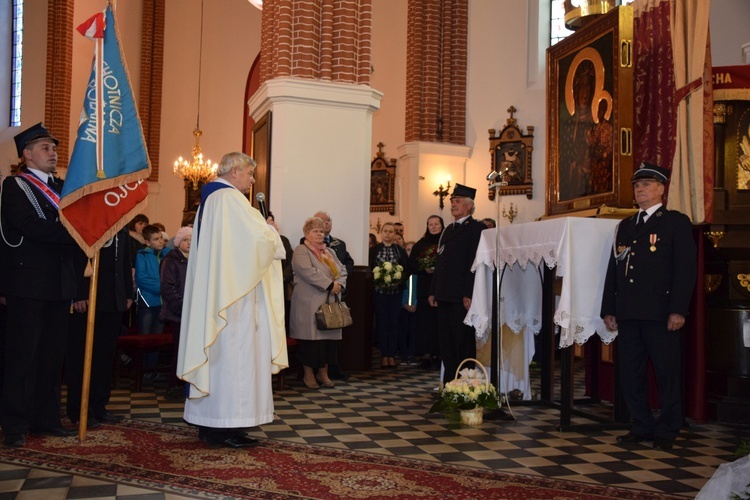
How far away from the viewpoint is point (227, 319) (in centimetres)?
502

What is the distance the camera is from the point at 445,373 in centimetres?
708

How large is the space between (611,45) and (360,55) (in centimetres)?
361

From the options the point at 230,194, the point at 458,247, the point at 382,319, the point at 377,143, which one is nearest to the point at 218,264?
the point at 230,194

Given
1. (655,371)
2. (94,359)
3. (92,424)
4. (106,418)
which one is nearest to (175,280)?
(94,359)

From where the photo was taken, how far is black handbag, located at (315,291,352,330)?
776 centimetres

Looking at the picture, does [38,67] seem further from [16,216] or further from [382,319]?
[16,216]

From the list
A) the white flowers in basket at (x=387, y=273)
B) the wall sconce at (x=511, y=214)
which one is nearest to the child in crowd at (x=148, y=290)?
the white flowers in basket at (x=387, y=273)

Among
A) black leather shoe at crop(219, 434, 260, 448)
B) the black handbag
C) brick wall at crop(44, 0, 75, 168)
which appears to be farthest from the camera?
brick wall at crop(44, 0, 75, 168)

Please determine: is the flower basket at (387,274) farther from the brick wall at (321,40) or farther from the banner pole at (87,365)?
the banner pole at (87,365)

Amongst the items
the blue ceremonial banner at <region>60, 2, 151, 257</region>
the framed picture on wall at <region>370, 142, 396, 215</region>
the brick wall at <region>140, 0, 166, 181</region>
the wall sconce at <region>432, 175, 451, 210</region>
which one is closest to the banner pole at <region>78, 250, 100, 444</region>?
the blue ceremonial banner at <region>60, 2, 151, 257</region>

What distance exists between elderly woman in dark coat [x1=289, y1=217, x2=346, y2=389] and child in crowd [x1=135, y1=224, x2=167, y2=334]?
60.1 inches

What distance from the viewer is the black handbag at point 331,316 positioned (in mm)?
7758

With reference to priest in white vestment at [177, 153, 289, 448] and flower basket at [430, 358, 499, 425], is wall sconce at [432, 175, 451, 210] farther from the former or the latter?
priest in white vestment at [177, 153, 289, 448]

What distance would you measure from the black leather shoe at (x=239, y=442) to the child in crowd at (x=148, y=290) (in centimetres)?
341
